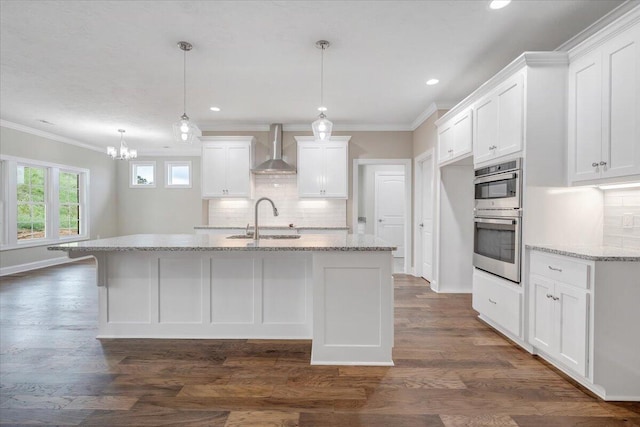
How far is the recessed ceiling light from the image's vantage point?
232 cm

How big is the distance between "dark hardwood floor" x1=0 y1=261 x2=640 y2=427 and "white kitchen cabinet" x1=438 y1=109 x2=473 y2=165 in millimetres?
1998

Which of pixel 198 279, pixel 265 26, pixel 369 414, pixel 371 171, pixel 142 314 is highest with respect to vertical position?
pixel 265 26

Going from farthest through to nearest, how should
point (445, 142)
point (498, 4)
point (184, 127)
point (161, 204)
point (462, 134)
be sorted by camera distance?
point (161, 204) < point (445, 142) < point (462, 134) < point (184, 127) < point (498, 4)

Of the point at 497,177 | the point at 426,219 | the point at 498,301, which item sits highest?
the point at 497,177

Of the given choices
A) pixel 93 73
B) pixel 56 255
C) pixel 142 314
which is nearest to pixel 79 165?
pixel 56 255

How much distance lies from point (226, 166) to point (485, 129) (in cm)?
408

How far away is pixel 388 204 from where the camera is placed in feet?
25.8

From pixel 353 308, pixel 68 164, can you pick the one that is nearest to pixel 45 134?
pixel 68 164

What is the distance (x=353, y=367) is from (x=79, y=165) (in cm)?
775

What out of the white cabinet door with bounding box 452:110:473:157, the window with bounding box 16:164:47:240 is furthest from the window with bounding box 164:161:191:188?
the white cabinet door with bounding box 452:110:473:157

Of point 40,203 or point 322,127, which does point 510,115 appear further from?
point 40,203

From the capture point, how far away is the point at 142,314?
2.83 metres

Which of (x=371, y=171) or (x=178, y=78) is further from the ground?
(x=178, y=78)

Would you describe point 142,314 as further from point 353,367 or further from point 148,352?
point 353,367
